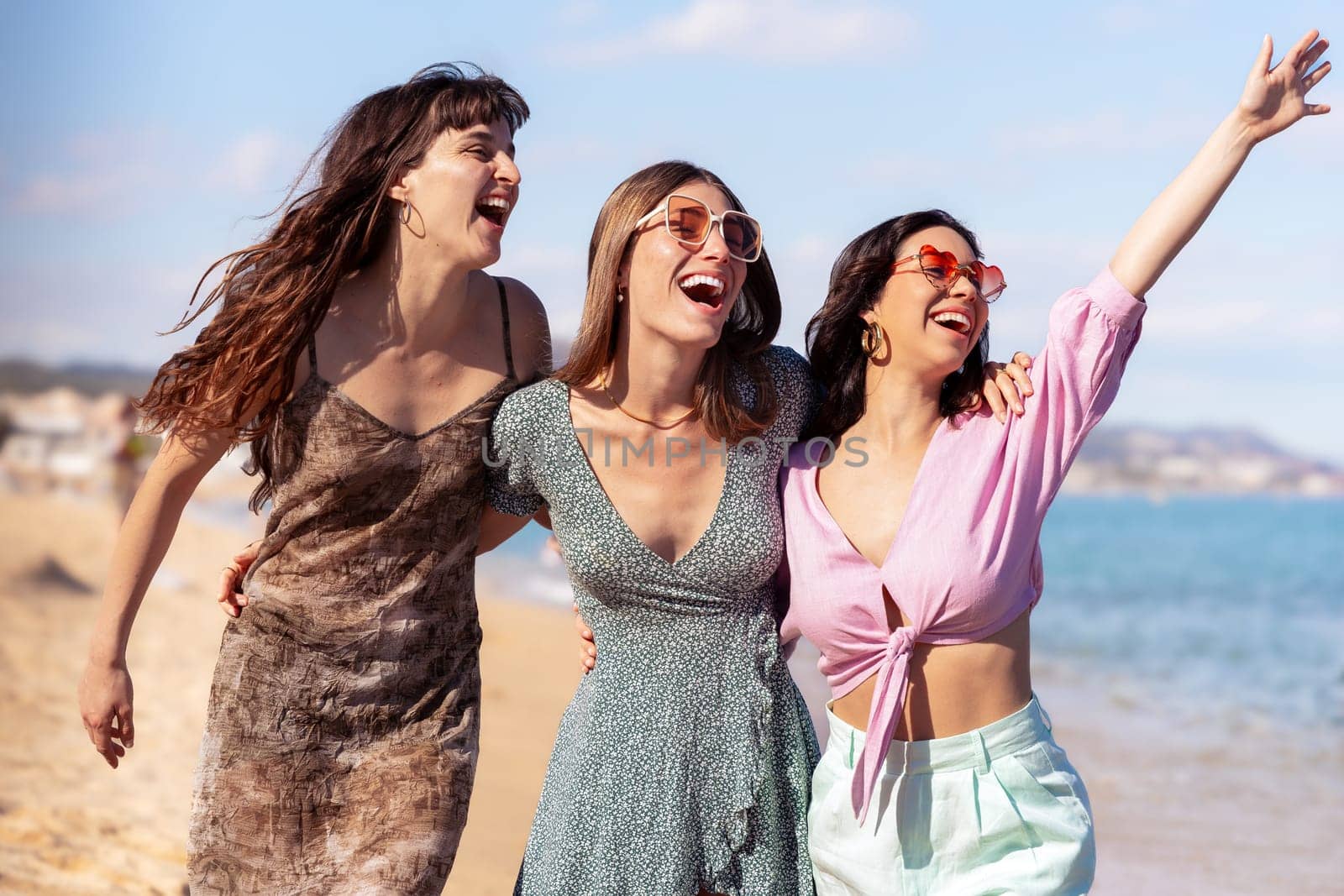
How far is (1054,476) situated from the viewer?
10.1ft

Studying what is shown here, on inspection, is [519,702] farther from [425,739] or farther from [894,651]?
[894,651]

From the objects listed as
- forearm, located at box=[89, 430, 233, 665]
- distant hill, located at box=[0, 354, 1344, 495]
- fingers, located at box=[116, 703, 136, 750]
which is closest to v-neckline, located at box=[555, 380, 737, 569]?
forearm, located at box=[89, 430, 233, 665]

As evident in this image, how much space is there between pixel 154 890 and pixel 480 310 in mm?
3125

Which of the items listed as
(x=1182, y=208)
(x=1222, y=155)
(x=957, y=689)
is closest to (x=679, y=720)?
(x=957, y=689)

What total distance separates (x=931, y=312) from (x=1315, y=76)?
1011 mm

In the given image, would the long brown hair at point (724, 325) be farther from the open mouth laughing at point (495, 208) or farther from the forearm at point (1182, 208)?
the forearm at point (1182, 208)

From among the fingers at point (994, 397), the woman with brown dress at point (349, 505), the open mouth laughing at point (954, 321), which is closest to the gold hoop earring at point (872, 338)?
the open mouth laughing at point (954, 321)

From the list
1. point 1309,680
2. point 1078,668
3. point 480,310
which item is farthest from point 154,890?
point 1309,680

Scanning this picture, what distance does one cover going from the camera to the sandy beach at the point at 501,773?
6012mm

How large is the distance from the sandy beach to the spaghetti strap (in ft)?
3.79

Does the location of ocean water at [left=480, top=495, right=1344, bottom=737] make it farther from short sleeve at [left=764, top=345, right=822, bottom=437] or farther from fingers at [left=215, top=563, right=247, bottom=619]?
fingers at [left=215, top=563, right=247, bottom=619]

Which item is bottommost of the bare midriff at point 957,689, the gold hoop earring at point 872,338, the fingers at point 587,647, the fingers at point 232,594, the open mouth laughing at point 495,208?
the bare midriff at point 957,689

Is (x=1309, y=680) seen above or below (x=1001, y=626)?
above

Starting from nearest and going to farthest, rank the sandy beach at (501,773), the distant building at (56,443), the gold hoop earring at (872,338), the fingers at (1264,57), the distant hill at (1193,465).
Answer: the fingers at (1264,57), the gold hoop earring at (872,338), the sandy beach at (501,773), the distant building at (56,443), the distant hill at (1193,465)
